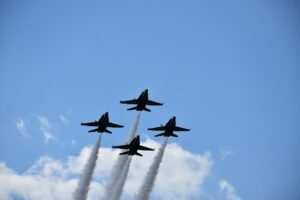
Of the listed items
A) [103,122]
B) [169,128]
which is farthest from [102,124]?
[169,128]

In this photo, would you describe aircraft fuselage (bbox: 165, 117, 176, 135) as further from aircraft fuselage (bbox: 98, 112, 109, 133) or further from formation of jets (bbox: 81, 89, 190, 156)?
aircraft fuselage (bbox: 98, 112, 109, 133)

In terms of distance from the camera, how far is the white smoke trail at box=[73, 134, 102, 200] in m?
172

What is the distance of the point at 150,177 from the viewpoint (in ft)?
572

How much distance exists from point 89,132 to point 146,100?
18998 mm

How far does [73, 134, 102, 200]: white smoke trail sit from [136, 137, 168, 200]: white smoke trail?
575 inches

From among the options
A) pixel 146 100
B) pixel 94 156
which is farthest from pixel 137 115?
pixel 94 156

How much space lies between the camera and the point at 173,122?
17888 centimetres

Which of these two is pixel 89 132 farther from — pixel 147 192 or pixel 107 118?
pixel 147 192

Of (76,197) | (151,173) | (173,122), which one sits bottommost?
(76,197)

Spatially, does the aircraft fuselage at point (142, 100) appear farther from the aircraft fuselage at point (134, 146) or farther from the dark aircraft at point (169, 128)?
the aircraft fuselage at point (134, 146)

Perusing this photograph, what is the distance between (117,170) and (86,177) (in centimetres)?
985

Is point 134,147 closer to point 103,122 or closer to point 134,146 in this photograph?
point 134,146

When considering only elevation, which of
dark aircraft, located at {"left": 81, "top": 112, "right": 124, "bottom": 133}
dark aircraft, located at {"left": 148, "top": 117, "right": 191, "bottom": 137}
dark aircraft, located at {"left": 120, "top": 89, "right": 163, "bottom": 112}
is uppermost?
dark aircraft, located at {"left": 120, "top": 89, "right": 163, "bottom": 112}

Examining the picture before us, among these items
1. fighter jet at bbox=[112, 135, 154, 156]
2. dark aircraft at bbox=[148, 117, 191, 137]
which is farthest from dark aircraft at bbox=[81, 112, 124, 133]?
dark aircraft at bbox=[148, 117, 191, 137]
